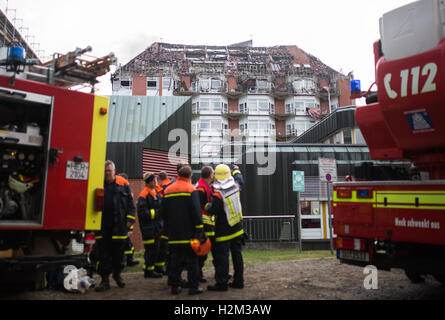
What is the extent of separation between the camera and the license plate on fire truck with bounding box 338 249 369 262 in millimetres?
4977

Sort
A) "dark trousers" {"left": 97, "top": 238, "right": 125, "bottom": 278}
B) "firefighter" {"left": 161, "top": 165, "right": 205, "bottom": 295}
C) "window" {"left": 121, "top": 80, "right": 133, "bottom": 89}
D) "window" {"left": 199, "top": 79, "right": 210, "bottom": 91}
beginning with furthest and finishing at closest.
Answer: "window" {"left": 199, "top": 79, "right": 210, "bottom": 91}, "window" {"left": 121, "top": 80, "right": 133, "bottom": 89}, "dark trousers" {"left": 97, "top": 238, "right": 125, "bottom": 278}, "firefighter" {"left": 161, "top": 165, "right": 205, "bottom": 295}

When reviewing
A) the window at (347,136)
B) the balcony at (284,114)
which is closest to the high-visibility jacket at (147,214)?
the window at (347,136)

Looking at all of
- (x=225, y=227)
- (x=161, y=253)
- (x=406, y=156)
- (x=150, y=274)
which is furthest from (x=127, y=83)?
(x=406, y=156)

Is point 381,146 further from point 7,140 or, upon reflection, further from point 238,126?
point 238,126

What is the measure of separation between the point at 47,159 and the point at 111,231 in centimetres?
162

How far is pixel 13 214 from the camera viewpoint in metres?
4.91

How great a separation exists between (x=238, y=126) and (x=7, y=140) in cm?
4609

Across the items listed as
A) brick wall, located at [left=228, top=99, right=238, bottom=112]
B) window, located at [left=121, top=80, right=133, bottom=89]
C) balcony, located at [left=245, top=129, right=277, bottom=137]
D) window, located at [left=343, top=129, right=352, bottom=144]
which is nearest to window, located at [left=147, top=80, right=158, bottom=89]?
window, located at [left=121, top=80, right=133, bottom=89]

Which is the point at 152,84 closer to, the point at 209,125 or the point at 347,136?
the point at 209,125

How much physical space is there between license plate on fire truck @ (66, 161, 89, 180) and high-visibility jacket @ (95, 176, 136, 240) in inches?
31.7

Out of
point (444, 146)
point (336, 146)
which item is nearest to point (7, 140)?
point (444, 146)

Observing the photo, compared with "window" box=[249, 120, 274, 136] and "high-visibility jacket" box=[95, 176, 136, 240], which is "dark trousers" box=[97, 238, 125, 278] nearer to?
"high-visibility jacket" box=[95, 176, 136, 240]

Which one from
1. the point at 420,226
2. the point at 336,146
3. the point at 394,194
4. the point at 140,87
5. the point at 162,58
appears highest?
the point at 162,58
